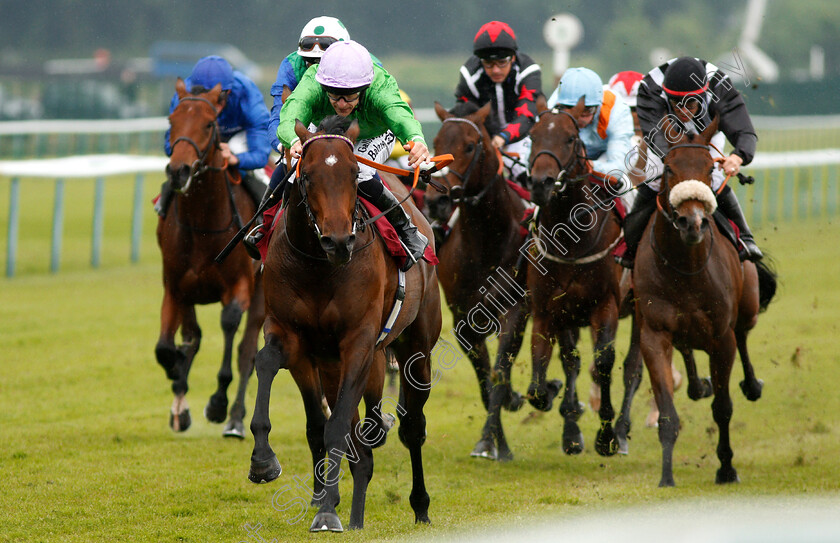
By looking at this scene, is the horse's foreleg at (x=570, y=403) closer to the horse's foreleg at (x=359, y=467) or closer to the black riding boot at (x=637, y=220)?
the black riding boot at (x=637, y=220)

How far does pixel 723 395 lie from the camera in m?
6.63

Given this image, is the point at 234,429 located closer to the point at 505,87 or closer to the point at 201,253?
the point at 201,253

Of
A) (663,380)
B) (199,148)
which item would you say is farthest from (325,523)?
(199,148)

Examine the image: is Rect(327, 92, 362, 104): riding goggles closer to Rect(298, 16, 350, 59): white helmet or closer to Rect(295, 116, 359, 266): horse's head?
Rect(295, 116, 359, 266): horse's head

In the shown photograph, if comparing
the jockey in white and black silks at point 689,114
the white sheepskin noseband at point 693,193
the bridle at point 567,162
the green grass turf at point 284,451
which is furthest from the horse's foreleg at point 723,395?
the bridle at point 567,162

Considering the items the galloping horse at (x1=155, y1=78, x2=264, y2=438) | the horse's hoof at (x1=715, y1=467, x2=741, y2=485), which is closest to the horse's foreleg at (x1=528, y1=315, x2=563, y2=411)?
the horse's hoof at (x1=715, y1=467, x2=741, y2=485)

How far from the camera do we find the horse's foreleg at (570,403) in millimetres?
7078

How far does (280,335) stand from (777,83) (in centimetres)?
2535

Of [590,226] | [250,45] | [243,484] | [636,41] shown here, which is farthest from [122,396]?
[250,45]

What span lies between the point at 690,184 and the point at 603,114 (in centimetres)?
199

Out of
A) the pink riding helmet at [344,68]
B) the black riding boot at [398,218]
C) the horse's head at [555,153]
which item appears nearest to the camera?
the pink riding helmet at [344,68]

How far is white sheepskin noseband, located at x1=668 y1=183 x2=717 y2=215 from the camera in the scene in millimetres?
5746

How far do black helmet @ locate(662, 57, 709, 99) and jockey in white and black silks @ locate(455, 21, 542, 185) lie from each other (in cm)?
142

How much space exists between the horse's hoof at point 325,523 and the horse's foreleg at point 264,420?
0.25 metres
